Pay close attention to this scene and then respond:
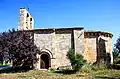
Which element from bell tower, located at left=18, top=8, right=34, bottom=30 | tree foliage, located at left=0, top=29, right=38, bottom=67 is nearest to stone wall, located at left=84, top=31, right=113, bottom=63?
tree foliage, located at left=0, top=29, right=38, bottom=67

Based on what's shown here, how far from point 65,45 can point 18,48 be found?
614cm

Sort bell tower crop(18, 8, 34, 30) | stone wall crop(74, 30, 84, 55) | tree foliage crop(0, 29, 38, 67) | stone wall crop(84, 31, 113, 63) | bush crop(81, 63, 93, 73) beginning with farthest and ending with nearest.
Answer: bell tower crop(18, 8, 34, 30)
stone wall crop(84, 31, 113, 63)
stone wall crop(74, 30, 84, 55)
tree foliage crop(0, 29, 38, 67)
bush crop(81, 63, 93, 73)

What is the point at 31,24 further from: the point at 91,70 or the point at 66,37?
the point at 91,70

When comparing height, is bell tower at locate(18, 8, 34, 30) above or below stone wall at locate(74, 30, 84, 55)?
above

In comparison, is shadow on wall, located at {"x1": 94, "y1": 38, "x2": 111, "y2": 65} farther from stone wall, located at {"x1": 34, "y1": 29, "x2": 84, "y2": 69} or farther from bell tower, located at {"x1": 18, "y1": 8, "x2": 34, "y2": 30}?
bell tower, located at {"x1": 18, "y1": 8, "x2": 34, "y2": 30}

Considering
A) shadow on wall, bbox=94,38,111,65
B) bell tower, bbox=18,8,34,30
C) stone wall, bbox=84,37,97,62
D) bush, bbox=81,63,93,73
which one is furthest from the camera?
bell tower, bbox=18,8,34,30

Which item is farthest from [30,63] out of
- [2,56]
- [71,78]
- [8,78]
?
[71,78]

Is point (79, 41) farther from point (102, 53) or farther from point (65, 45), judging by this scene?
point (102, 53)

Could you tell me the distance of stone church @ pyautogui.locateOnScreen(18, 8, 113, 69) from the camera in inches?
1066

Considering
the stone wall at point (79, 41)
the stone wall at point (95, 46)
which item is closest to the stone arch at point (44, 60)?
the stone wall at point (79, 41)

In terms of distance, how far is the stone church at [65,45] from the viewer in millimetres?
27078

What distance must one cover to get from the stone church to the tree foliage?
66.1 inches

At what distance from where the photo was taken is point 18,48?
24844 millimetres

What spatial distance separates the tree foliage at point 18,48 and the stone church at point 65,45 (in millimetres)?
1679
